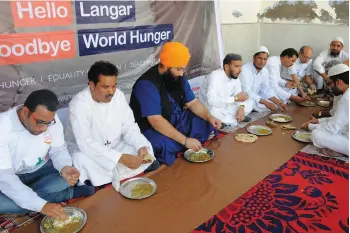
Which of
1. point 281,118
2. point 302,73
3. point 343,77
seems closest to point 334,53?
point 302,73

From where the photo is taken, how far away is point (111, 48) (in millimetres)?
3602

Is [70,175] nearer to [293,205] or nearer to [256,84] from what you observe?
[293,205]

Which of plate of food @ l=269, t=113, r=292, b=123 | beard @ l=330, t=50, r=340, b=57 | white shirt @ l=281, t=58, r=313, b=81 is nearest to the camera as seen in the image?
plate of food @ l=269, t=113, r=292, b=123

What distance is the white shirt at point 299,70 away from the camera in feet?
17.0

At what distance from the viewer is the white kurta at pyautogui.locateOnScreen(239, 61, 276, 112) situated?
4207 millimetres

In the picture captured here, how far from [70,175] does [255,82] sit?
117 inches

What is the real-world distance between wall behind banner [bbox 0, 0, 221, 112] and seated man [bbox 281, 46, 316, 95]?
70.3 inches

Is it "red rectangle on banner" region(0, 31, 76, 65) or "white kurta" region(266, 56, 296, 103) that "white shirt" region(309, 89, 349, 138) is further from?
"red rectangle on banner" region(0, 31, 76, 65)

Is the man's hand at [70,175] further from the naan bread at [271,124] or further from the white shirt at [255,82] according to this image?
the white shirt at [255,82]

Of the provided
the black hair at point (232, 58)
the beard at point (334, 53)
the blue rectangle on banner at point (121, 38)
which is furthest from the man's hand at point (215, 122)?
the beard at point (334, 53)

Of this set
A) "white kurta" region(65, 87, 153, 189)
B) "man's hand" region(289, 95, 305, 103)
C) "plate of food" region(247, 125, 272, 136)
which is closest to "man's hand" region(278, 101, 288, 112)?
"man's hand" region(289, 95, 305, 103)

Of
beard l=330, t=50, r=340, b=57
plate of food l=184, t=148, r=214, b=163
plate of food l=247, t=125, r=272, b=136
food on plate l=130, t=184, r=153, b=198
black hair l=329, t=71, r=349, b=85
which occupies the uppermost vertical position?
beard l=330, t=50, r=340, b=57

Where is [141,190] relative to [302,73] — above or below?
below

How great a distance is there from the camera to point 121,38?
367 cm
